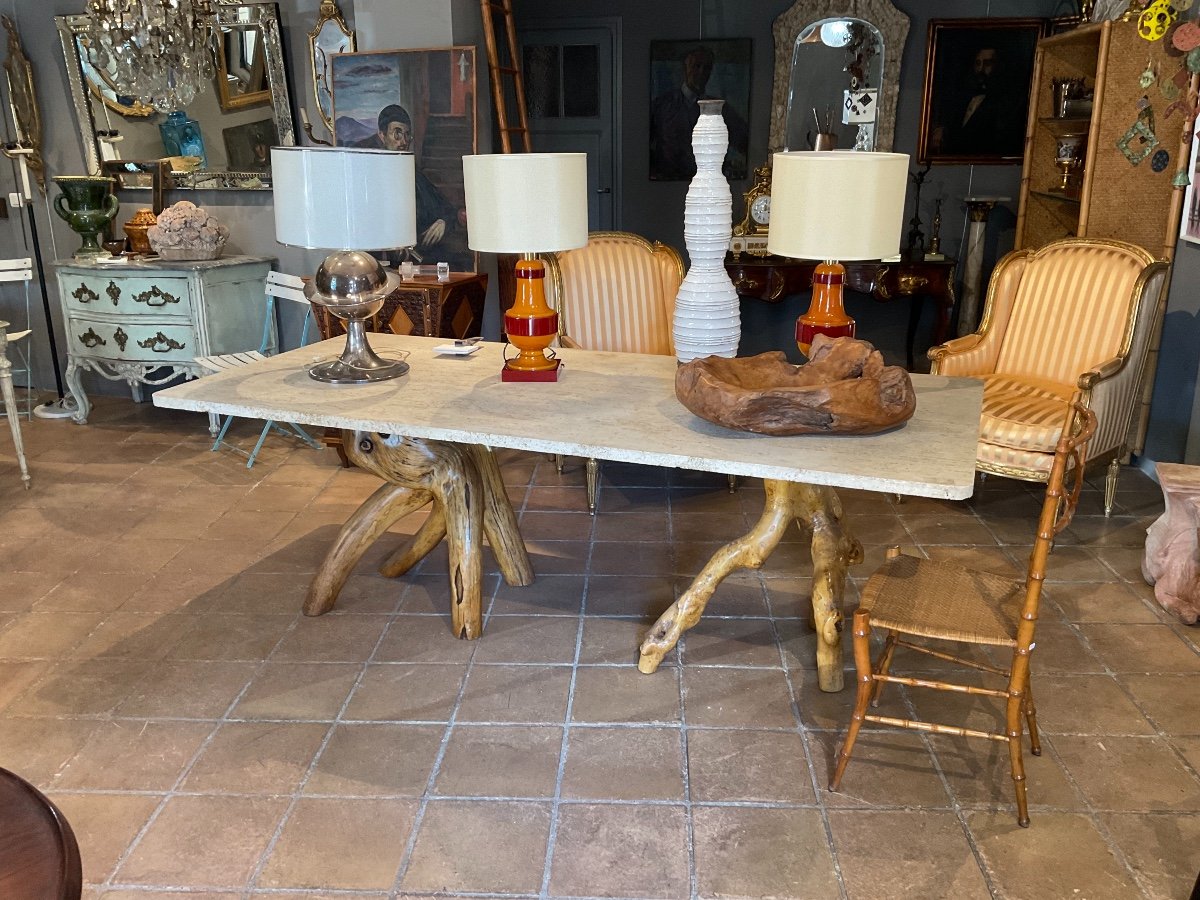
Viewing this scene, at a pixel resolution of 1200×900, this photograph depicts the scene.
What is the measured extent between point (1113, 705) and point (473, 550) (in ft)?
6.13

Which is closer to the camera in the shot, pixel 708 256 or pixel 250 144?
pixel 708 256

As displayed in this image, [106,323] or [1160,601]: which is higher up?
[106,323]

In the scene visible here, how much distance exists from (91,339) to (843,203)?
14.0 feet

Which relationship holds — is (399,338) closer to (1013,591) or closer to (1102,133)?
(1013,591)

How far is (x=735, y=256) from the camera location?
18.4 ft

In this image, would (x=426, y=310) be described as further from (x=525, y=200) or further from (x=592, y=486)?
(x=525, y=200)

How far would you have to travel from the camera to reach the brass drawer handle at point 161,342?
4973 millimetres

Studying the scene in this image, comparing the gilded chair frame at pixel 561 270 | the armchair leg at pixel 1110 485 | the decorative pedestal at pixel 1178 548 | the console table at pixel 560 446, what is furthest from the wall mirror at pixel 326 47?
the decorative pedestal at pixel 1178 548

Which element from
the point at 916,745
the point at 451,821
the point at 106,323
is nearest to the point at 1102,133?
the point at 916,745

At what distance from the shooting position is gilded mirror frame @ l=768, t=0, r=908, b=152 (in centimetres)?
570

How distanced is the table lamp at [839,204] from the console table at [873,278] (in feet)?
9.46

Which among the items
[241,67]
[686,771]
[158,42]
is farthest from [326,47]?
[686,771]

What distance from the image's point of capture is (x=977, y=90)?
575 centimetres

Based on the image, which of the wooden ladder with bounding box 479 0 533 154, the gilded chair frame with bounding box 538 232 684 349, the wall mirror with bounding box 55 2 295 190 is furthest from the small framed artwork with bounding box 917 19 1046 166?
the wall mirror with bounding box 55 2 295 190
